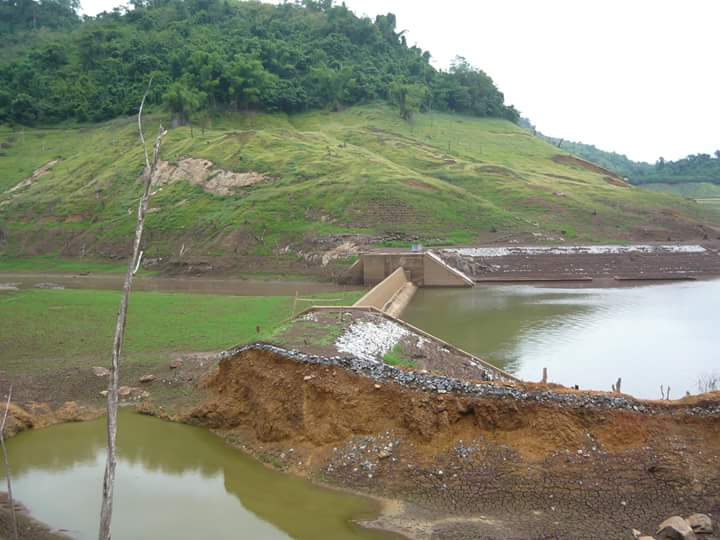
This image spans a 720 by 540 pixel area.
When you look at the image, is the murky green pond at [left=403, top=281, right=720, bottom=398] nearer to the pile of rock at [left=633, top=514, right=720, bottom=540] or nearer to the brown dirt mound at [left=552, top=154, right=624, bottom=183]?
the pile of rock at [left=633, top=514, right=720, bottom=540]

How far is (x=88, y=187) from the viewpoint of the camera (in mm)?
55844

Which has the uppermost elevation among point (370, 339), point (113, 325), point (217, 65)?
point (217, 65)

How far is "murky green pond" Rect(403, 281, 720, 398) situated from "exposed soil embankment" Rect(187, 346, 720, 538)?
6.00 m

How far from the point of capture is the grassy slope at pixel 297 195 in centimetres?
4544

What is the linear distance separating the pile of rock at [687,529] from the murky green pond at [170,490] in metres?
4.70

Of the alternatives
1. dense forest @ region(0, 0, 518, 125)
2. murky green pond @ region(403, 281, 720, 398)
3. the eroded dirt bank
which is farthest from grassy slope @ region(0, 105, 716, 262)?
murky green pond @ region(403, 281, 720, 398)

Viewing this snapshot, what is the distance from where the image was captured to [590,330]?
79.6ft

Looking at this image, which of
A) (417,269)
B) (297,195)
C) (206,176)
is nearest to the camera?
(417,269)

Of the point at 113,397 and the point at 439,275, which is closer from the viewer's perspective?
the point at 113,397

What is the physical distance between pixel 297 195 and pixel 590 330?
1147 inches

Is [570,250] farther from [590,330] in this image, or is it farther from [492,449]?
[492,449]

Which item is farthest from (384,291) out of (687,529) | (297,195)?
(297,195)

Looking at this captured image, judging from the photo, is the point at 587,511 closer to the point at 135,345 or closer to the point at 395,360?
the point at 395,360

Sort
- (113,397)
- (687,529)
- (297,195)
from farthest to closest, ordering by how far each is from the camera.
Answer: (297,195)
(687,529)
(113,397)
